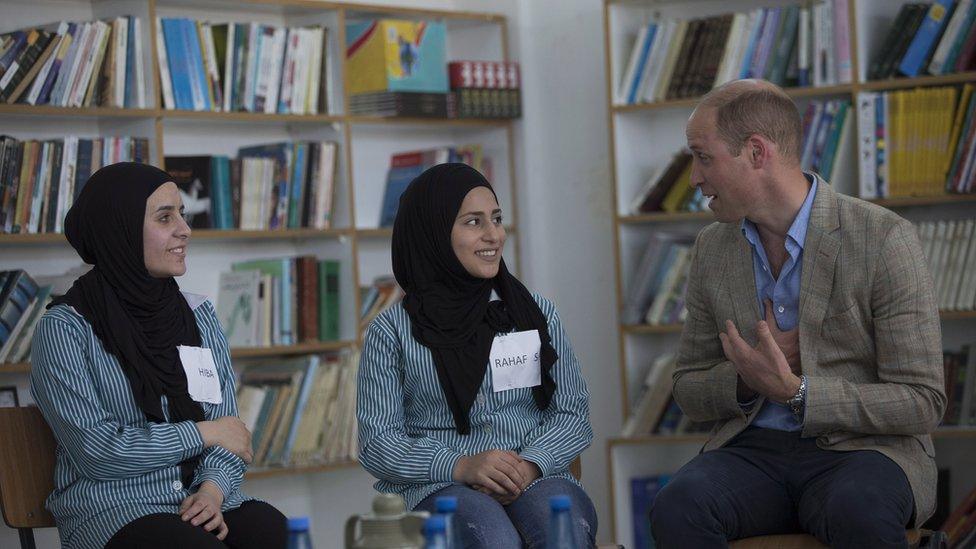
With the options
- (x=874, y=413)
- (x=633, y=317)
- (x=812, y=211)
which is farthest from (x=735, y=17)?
(x=874, y=413)

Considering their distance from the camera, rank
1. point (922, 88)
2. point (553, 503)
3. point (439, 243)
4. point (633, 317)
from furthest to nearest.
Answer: point (633, 317) < point (922, 88) < point (439, 243) < point (553, 503)

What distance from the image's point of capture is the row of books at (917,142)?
151 inches

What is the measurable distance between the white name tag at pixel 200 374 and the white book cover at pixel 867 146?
2270 mm

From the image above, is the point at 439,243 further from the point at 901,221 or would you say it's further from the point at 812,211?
the point at 901,221

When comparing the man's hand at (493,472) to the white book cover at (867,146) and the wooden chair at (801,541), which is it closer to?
the wooden chair at (801,541)

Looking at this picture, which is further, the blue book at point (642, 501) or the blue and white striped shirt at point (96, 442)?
the blue book at point (642, 501)

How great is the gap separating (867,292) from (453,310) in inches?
35.6

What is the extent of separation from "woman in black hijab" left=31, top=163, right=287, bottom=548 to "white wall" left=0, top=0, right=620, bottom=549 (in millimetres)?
1841

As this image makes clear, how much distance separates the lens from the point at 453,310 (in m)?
2.73

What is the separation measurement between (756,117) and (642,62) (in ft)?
6.00

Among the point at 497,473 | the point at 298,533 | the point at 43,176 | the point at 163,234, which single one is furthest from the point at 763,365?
the point at 43,176

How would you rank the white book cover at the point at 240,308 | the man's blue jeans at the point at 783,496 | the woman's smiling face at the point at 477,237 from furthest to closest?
1. the white book cover at the point at 240,308
2. the woman's smiling face at the point at 477,237
3. the man's blue jeans at the point at 783,496

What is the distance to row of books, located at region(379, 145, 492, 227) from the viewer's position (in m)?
4.63

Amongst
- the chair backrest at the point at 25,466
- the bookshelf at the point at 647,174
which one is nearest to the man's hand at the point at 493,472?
the chair backrest at the point at 25,466
